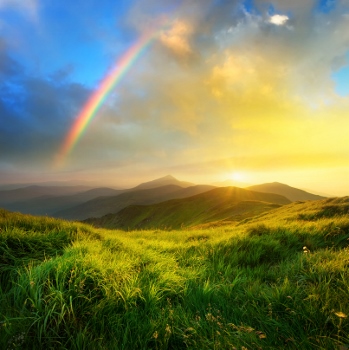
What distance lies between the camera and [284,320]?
122 inches

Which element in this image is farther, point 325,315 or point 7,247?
point 7,247

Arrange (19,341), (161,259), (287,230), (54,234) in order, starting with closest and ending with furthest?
(19,341) → (161,259) → (54,234) → (287,230)

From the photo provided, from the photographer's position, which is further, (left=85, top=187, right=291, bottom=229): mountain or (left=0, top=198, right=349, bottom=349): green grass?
(left=85, top=187, right=291, bottom=229): mountain

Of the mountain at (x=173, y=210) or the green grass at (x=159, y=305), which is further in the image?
the mountain at (x=173, y=210)

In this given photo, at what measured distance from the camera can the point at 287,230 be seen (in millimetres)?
9258

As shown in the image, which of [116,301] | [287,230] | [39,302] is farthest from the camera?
[287,230]

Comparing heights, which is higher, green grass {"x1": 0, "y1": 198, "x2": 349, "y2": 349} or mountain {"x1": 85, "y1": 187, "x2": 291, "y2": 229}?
green grass {"x1": 0, "y1": 198, "x2": 349, "y2": 349}

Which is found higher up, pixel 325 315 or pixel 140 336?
pixel 325 315

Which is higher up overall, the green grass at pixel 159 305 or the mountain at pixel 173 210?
the green grass at pixel 159 305

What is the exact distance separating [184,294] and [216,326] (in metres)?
1.12

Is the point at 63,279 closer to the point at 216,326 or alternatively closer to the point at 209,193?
the point at 216,326

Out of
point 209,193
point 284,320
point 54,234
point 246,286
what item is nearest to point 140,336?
point 284,320

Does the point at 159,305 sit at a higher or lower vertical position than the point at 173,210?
higher

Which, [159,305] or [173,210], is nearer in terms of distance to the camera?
[159,305]
